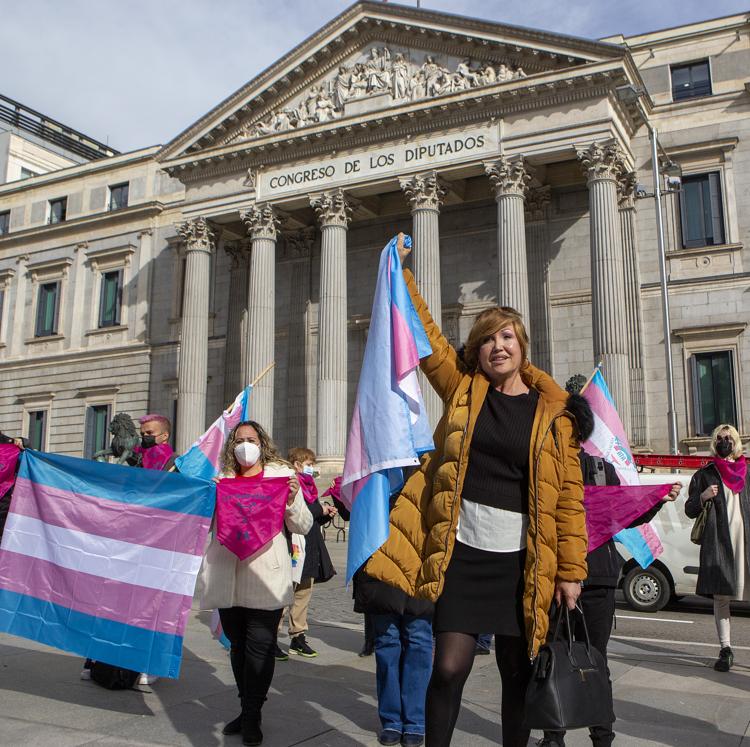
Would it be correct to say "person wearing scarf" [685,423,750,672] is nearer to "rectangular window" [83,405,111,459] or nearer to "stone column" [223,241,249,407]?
"stone column" [223,241,249,407]

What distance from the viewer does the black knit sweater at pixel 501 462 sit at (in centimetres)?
372

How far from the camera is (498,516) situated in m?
3.70

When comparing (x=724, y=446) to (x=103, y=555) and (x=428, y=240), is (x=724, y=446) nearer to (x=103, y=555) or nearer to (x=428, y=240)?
(x=103, y=555)

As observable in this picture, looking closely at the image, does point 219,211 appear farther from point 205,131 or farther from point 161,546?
point 161,546

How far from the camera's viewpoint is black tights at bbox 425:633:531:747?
3.52 metres

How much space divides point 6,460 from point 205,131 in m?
25.5

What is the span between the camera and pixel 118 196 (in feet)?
124

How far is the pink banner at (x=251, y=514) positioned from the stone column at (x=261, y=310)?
2107cm

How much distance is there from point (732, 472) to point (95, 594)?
5561 millimetres

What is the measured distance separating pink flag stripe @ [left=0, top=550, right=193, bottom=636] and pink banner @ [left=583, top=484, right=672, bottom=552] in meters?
2.74

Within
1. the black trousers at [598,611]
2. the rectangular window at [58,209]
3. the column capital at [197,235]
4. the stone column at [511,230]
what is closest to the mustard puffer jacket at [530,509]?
the black trousers at [598,611]

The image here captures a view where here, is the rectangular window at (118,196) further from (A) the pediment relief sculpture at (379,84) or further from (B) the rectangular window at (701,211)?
(B) the rectangular window at (701,211)

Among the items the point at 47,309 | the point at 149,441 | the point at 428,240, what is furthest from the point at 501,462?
the point at 47,309

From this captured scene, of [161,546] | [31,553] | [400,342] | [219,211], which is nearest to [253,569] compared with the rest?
[161,546]
